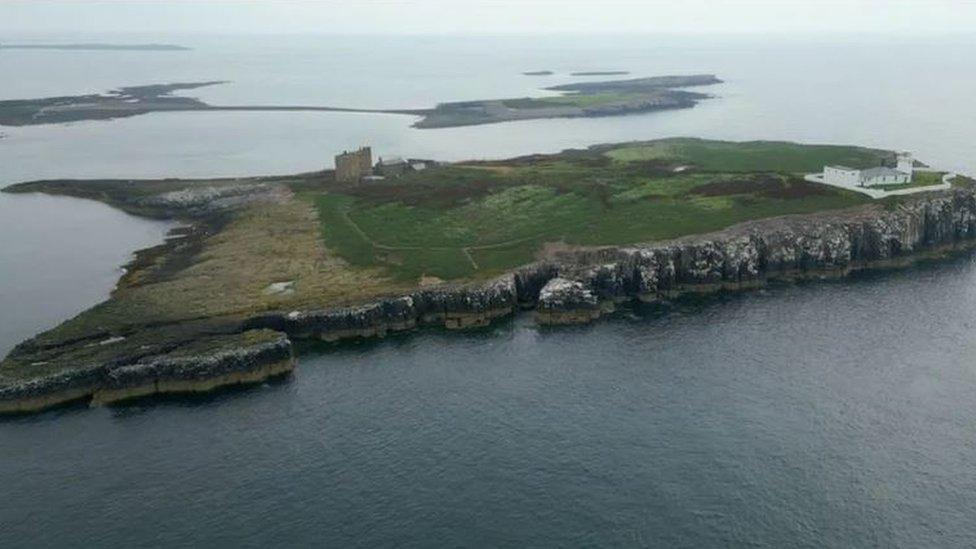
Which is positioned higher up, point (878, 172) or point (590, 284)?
point (878, 172)

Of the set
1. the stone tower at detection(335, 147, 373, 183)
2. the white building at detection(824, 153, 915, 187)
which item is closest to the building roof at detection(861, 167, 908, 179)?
the white building at detection(824, 153, 915, 187)

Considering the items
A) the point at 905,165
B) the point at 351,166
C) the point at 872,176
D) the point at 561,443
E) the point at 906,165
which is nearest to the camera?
the point at 561,443

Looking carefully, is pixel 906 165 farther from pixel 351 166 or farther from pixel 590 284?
pixel 351 166

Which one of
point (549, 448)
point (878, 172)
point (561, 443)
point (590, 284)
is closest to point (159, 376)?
point (549, 448)

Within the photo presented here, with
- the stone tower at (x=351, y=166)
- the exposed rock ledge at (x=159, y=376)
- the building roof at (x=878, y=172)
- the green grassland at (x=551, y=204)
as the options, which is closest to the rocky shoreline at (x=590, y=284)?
the exposed rock ledge at (x=159, y=376)

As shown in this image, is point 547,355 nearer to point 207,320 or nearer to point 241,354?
point 241,354

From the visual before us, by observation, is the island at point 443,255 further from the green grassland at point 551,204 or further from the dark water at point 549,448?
the dark water at point 549,448

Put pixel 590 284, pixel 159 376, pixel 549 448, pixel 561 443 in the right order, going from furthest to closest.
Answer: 1. pixel 590 284
2. pixel 159 376
3. pixel 561 443
4. pixel 549 448
